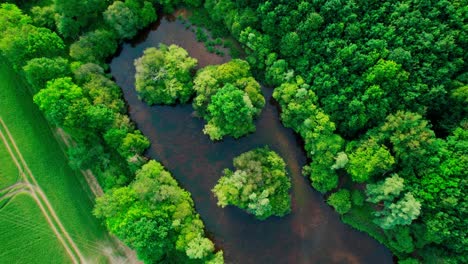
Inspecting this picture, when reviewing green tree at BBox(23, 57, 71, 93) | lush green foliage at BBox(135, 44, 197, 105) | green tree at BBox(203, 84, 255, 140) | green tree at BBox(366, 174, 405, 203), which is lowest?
green tree at BBox(366, 174, 405, 203)

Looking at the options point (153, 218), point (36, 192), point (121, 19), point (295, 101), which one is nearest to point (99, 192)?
point (36, 192)

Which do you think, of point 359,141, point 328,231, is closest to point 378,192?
point 359,141

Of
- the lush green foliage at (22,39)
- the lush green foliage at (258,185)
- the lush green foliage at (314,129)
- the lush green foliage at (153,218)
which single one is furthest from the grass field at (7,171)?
the lush green foliage at (314,129)

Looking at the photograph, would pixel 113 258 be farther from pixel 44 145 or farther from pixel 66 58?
pixel 66 58

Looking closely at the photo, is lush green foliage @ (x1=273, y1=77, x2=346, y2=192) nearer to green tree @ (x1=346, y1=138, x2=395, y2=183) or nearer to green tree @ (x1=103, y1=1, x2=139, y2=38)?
green tree @ (x1=346, y1=138, x2=395, y2=183)

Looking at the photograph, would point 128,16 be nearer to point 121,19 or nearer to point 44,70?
point 121,19

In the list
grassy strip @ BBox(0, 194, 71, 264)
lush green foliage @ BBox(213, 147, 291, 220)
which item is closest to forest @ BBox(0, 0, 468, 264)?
lush green foliage @ BBox(213, 147, 291, 220)
